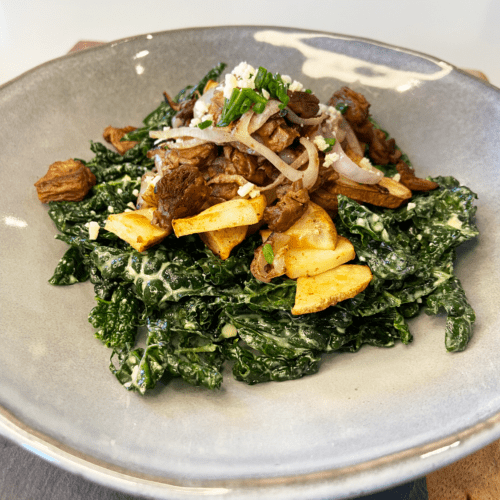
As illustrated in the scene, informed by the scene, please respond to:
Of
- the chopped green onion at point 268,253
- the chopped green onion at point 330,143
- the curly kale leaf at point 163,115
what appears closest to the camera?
the chopped green onion at point 268,253

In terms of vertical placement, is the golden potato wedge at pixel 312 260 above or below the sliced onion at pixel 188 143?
below

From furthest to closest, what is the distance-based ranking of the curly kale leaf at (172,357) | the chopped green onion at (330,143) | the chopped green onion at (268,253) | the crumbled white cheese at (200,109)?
the crumbled white cheese at (200,109)
the chopped green onion at (330,143)
the chopped green onion at (268,253)
the curly kale leaf at (172,357)

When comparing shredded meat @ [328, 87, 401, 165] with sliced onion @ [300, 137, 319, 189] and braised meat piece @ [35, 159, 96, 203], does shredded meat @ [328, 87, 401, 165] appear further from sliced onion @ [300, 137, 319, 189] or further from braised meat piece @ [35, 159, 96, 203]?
braised meat piece @ [35, 159, 96, 203]

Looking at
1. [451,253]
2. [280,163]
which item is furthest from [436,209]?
[280,163]

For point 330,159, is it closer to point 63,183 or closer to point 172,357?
point 172,357

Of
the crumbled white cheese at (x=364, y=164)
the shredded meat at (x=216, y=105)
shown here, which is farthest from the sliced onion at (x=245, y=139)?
the crumbled white cheese at (x=364, y=164)

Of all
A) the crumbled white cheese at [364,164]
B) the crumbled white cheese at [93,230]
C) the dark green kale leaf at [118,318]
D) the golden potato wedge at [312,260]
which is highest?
the crumbled white cheese at [93,230]

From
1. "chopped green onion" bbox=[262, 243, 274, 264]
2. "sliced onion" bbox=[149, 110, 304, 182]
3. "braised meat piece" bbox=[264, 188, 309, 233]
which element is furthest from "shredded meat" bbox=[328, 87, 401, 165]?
"chopped green onion" bbox=[262, 243, 274, 264]

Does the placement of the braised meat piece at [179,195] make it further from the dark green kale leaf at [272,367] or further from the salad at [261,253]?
the dark green kale leaf at [272,367]
